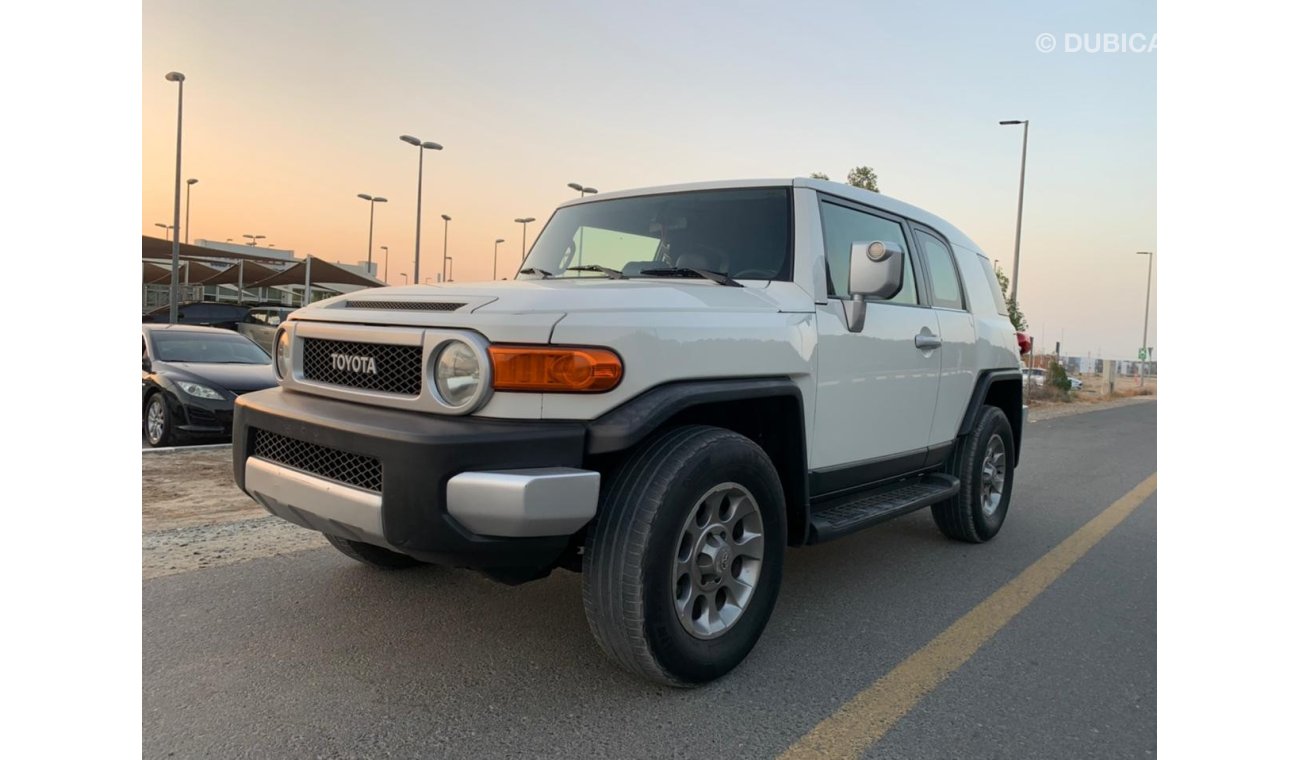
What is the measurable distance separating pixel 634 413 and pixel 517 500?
48 centimetres

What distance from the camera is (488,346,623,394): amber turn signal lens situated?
8.57 ft

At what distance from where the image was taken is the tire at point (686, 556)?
8.77ft

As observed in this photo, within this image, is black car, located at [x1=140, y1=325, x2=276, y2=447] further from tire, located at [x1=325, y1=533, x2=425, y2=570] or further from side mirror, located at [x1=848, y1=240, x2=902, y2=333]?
side mirror, located at [x1=848, y1=240, x2=902, y2=333]

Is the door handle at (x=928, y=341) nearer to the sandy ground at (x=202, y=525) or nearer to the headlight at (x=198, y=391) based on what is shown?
the sandy ground at (x=202, y=525)

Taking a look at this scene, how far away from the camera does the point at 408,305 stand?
2.99 metres

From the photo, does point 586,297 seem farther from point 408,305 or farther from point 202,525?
point 202,525

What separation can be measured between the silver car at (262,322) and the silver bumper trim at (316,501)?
979 inches

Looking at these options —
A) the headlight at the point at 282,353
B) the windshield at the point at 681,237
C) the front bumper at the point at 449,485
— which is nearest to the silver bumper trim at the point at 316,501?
the front bumper at the point at 449,485

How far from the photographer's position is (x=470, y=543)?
8.27 feet

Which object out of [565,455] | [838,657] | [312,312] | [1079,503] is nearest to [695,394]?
[565,455]

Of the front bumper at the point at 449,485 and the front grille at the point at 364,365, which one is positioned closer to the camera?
the front bumper at the point at 449,485

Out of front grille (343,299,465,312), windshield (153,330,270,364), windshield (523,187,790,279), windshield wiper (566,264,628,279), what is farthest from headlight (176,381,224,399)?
front grille (343,299,465,312)

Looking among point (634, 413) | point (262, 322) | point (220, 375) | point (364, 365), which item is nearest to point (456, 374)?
point (364, 365)

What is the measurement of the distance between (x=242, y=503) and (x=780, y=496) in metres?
4.02
